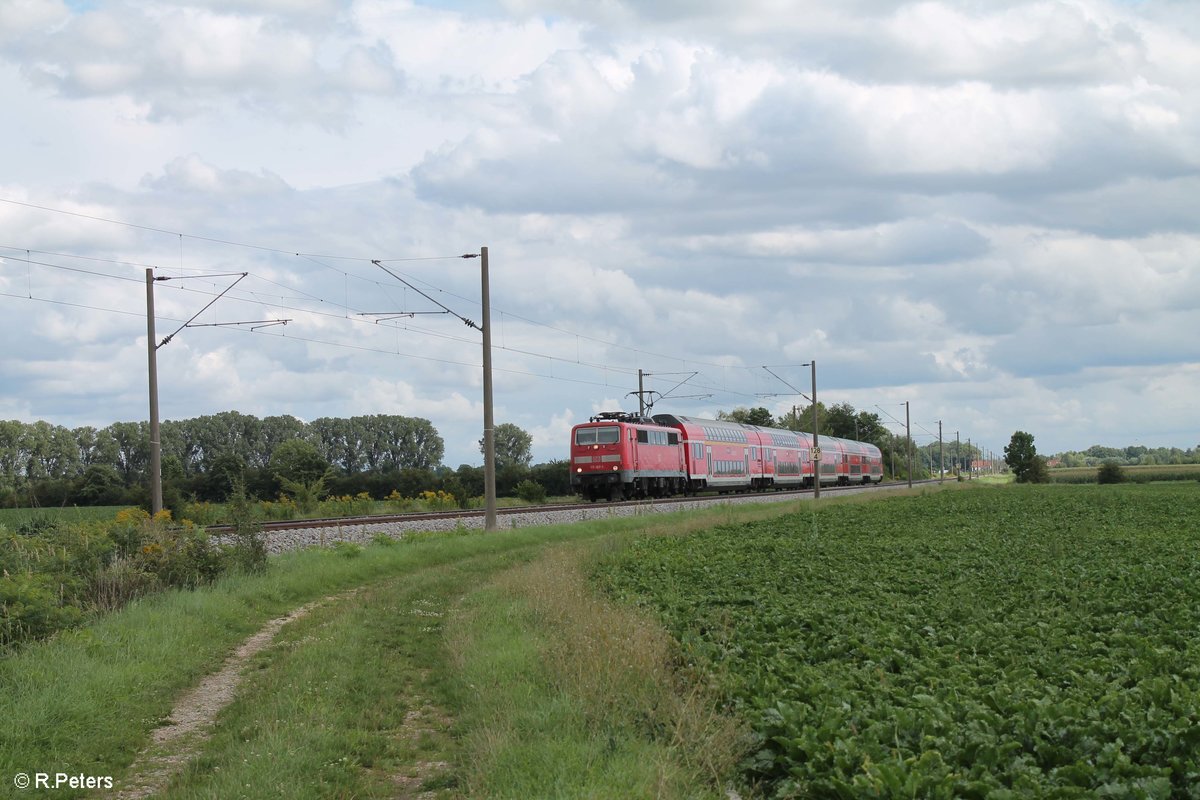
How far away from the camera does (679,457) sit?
56.9 metres

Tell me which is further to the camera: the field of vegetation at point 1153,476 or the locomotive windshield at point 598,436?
the field of vegetation at point 1153,476

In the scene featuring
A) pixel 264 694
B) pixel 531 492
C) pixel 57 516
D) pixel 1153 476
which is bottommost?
pixel 1153 476

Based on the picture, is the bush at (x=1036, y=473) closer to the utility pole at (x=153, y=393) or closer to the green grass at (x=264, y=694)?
the utility pole at (x=153, y=393)

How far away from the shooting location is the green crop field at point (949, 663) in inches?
282

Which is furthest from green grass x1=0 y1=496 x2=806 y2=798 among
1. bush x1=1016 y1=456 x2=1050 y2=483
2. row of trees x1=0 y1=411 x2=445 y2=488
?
bush x1=1016 y1=456 x2=1050 y2=483

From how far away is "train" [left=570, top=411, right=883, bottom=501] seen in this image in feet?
165

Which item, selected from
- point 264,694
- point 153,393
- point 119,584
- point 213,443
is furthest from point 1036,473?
point 264,694

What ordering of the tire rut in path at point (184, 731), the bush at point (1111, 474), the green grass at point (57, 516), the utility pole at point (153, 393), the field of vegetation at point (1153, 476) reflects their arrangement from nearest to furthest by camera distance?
1. the tire rut in path at point (184, 731)
2. the green grass at point (57, 516)
3. the utility pole at point (153, 393)
4. the bush at point (1111, 474)
5. the field of vegetation at point (1153, 476)

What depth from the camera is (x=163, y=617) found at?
14836mm

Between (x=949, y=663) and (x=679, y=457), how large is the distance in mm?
46532

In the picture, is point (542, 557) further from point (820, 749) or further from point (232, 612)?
point (820, 749)

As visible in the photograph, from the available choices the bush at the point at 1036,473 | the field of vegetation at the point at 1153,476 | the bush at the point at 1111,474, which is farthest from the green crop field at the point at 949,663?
the bush at the point at 1036,473

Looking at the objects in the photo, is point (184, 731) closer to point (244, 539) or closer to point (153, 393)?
point (244, 539)

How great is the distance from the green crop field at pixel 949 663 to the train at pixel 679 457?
1067 inches
